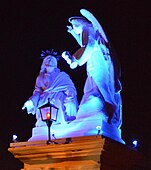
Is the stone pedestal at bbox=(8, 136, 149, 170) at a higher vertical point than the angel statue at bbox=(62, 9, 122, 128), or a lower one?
lower

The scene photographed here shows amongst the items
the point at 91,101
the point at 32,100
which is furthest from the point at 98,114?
the point at 32,100

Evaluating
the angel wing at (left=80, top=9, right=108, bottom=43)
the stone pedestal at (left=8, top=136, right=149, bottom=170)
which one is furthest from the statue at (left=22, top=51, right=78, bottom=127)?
the angel wing at (left=80, top=9, right=108, bottom=43)

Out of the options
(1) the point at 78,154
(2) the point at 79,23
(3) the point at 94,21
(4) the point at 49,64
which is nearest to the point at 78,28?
(2) the point at 79,23

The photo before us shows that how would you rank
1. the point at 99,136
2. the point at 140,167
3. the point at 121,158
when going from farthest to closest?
the point at 140,167 → the point at 121,158 → the point at 99,136

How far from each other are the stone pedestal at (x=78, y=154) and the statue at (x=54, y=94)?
912 millimetres

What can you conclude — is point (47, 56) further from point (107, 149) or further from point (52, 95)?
point (107, 149)

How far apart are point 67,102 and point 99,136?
1716mm

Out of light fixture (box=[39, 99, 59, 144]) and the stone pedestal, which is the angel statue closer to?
light fixture (box=[39, 99, 59, 144])

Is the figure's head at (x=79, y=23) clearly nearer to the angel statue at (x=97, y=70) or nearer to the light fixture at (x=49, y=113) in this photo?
the angel statue at (x=97, y=70)

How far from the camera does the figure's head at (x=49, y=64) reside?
1247 centimetres

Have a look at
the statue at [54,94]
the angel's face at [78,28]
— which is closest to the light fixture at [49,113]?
the statue at [54,94]

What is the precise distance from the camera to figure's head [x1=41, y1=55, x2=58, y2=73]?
1247 cm

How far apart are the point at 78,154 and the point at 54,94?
1.99m

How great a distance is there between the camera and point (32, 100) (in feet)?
39.9
